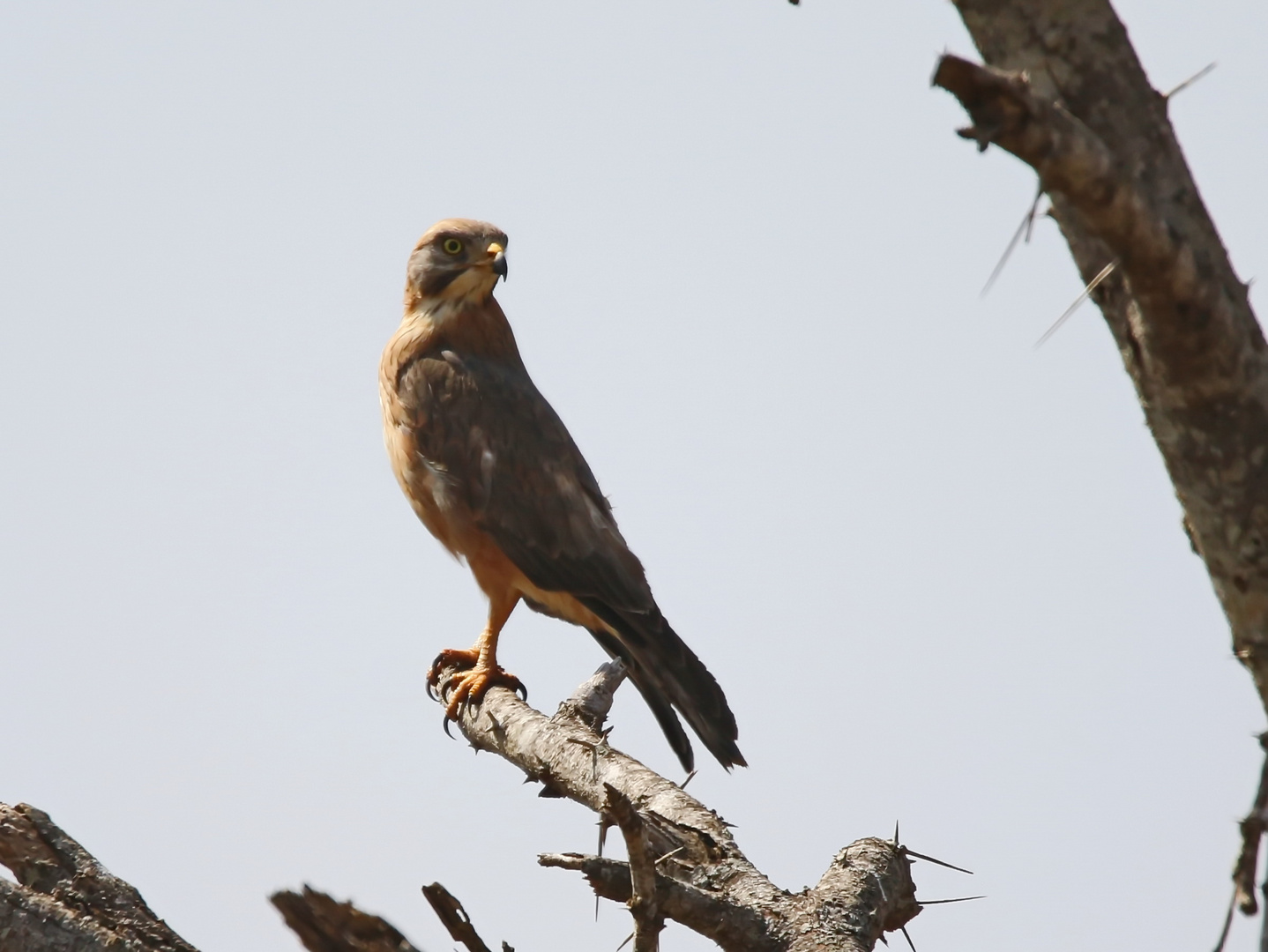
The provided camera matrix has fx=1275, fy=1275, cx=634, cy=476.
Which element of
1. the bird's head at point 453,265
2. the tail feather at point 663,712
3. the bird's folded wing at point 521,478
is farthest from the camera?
the bird's head at point 453,265

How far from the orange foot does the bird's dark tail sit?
1.97ft

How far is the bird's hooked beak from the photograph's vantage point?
20.9 feet

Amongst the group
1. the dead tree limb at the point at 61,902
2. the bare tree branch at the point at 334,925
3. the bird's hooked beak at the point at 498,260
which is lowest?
the dead tree limb at the point at 61,902

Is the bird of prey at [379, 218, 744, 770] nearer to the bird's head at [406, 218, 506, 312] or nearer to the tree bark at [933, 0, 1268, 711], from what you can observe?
the bird's head at [406, 218, 506, 312]

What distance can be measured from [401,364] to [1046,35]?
195 inches

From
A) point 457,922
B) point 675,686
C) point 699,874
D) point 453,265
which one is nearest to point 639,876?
point 457,922

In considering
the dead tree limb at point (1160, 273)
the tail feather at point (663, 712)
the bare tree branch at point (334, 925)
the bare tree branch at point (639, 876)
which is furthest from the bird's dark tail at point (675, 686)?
the dead tree limb at point (1160, 273)

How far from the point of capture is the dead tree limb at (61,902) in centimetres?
269

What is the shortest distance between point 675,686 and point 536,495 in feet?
4.53

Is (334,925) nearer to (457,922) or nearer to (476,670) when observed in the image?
(457,922)

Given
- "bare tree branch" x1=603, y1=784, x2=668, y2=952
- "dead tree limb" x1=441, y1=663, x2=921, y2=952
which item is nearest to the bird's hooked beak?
"dead tree limb" x1=441, y1=663, x2=921, y2=952

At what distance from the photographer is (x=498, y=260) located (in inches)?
252

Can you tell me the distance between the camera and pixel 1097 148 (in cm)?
164

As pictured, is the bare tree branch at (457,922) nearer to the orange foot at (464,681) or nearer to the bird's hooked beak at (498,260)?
the orange foot at (464,681)
